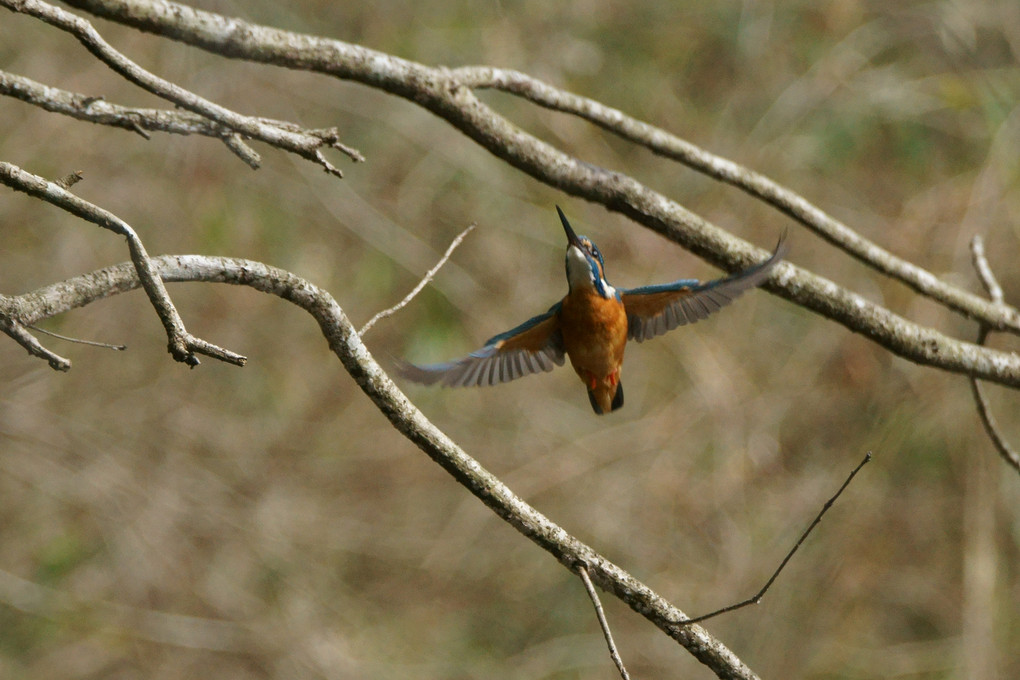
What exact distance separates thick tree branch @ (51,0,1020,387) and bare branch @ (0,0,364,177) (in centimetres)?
38

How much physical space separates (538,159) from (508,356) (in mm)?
915

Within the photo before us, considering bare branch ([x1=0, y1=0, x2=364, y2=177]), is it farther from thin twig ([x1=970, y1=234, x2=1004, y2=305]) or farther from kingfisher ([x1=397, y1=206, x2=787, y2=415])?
thin twig ([x1=970, y1=234, x2=1004, y2=305])

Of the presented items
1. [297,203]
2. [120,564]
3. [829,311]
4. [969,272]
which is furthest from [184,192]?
[969,272]

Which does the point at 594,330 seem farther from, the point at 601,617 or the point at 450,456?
the point at 601,617

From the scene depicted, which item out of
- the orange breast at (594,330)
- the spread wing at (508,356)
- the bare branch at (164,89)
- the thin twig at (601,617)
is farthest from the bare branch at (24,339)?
the orange breast at (594,330)

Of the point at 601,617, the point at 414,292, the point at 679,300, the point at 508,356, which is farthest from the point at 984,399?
the point at 414,292

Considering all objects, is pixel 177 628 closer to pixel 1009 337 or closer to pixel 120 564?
pixel 120 564

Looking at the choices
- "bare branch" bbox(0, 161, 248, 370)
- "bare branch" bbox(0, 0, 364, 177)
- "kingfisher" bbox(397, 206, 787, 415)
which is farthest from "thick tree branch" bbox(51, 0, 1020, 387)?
"bare branch" bbox(0, 161, 248, 370)

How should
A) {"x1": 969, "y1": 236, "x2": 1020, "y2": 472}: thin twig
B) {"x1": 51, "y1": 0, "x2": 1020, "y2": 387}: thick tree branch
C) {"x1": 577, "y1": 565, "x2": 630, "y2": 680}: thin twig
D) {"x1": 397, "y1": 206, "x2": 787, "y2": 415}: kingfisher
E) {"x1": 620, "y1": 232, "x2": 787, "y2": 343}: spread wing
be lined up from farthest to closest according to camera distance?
{"x1": 397, "y1": 206, "x2": 787, "y2": 415}: kingfisher < {"x1": 969, "y1": 236, "x2": 1020, "y2": 472}: thin twig < {"x1": 620, "y1": 232, "x2": 787, "y2": 343}: spread wing < {"x1": 51, "y1": 0, "x2": 1020, "y2": 387}: thick tree branch < {"x1": 577, "y1": 565, "x2": 630, "y2": 680}: thin twig

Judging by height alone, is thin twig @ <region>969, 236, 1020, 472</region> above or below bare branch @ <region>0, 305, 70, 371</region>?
above

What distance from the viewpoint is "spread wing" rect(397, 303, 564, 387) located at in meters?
2.95

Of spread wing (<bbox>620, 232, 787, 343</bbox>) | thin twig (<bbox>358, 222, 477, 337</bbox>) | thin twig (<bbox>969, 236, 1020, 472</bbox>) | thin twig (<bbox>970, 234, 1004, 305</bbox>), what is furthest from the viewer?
thin twig (<bbox>970, 234, 1004, 305</bbox>)

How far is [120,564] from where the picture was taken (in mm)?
6164

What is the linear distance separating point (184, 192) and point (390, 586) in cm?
330
